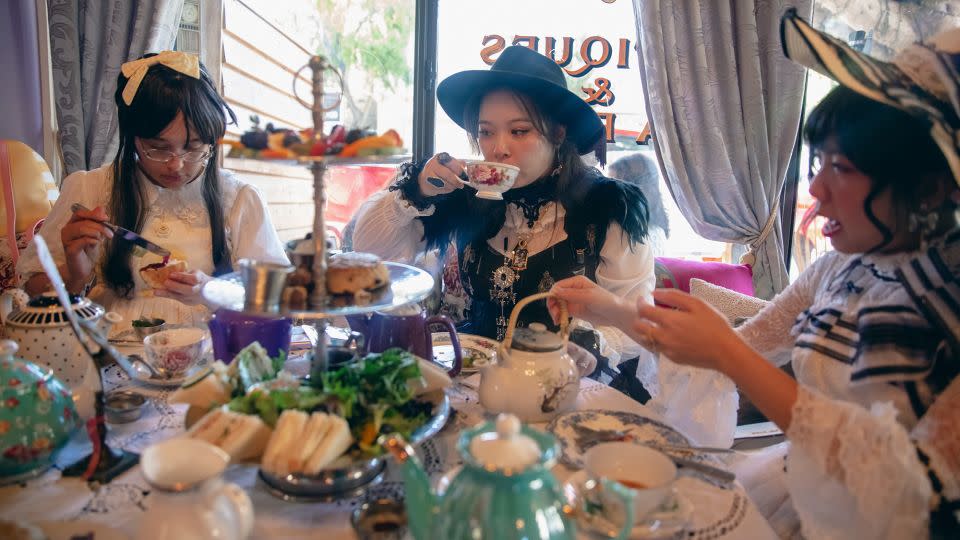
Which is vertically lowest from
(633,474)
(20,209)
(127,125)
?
(633,474)

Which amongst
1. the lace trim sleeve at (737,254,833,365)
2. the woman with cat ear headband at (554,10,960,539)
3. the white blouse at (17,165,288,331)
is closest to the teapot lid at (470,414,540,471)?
the woman with cat ear headband at (554,10,960,539)

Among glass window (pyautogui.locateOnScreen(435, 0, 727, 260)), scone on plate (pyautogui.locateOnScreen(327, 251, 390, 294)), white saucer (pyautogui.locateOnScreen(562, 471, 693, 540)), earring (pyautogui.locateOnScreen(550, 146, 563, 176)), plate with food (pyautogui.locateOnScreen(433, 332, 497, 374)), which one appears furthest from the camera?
glass window (pyautogui.locateOnScreen(435, 0, 727, 260))

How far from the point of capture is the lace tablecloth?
31.4 inches

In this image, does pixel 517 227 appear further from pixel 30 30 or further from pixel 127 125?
pixel 30 30

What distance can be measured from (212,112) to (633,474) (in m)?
1.48

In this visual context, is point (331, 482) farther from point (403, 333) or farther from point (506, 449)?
point (403, 333)

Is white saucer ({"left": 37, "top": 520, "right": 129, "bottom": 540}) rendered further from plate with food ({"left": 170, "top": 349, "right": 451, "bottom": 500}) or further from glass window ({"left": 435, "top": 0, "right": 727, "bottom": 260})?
glass window ({"left": 435, "top": 0, "right": 727, "bottom": 260})

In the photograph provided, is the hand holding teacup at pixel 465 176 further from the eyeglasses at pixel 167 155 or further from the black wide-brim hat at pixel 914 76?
the black wide-brim hat at pixel 914 76

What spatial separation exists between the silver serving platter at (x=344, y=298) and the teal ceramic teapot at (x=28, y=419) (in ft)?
0.87

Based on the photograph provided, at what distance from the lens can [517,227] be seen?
Answer: 1.92 metres

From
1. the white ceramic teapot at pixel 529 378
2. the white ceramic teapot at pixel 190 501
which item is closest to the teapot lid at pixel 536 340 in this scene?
the white ceramic teapot at pixel 529 378

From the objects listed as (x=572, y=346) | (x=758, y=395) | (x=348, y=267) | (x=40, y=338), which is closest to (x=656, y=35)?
(x=572, y=346)

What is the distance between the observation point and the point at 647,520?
82cm

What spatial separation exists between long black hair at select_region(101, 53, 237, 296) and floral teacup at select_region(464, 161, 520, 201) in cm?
73
